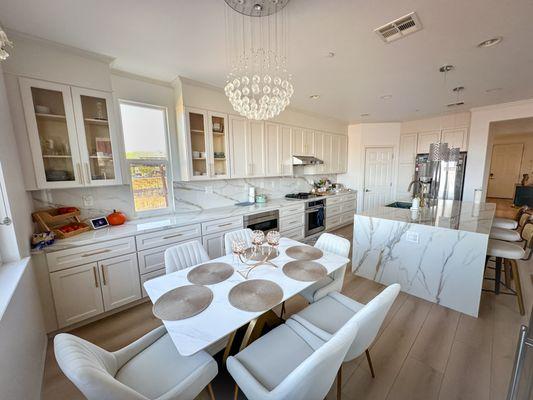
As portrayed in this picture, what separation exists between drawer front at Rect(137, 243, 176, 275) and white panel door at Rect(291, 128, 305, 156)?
2965mm

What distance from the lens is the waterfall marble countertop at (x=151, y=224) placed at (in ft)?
6.56

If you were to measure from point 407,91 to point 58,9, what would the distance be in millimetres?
4050

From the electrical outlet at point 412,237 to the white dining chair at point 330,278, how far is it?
95 cm

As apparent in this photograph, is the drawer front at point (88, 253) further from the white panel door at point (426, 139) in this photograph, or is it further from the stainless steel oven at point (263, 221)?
the white panel door at point (426, 139)

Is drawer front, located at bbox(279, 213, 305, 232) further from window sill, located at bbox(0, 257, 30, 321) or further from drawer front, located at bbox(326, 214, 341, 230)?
window sill, located at bbox(0, 257, 30, 321)

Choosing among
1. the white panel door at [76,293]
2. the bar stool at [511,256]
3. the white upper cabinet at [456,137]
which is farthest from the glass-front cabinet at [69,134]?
the white upper cabinet at [456,137]

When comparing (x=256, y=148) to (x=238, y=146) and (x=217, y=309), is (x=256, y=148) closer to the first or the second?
(x=238, y=146)

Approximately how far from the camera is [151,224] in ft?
8.39

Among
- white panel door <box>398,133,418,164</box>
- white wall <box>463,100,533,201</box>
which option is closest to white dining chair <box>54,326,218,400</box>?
white wall <box>463,100,533,201</box>

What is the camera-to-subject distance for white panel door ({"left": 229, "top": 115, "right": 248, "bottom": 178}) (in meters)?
3.34

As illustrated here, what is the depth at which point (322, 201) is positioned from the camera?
14.9 ft

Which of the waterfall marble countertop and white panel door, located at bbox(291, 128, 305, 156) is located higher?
white panel door, located at bbox(291, 128, 305, 156)

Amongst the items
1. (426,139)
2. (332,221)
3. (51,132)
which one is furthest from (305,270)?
(426,139)

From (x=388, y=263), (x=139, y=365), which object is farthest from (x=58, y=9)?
(x=388, y=263)
